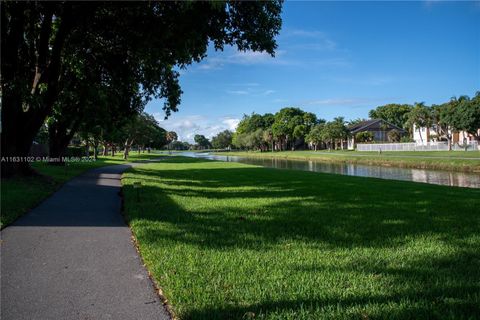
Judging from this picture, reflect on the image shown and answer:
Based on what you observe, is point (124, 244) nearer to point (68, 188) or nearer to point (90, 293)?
point (90, 293)

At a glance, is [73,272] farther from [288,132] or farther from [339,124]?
[288,132]

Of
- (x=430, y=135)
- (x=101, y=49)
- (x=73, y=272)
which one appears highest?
(x=101, y=49)

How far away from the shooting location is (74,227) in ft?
27.4

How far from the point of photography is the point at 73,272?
536 cm

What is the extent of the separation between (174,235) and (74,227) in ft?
8.76

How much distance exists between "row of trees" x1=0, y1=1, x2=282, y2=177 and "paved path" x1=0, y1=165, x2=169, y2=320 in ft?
18.1

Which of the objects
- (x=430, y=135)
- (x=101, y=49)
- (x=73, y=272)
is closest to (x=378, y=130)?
(x=430, y=135)

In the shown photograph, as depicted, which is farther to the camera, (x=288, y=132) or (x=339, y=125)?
(x=288, y=132)

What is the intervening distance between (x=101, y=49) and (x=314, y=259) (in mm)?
16186

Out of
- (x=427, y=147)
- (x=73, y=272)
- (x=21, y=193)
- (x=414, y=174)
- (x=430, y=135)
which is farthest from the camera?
(x=430, y=135)

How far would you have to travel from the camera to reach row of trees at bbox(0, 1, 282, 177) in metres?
11.9

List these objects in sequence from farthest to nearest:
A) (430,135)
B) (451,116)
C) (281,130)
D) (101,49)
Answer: (281,130) < (430,135) < (451,116) < (101,49)

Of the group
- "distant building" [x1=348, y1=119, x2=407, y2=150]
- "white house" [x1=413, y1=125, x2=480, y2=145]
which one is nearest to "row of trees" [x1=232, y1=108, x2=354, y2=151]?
"distant building" [x1=348, y1=119, x2=407, y2=150]

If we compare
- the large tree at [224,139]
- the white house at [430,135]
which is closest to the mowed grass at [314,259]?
the white house at [430,135]
